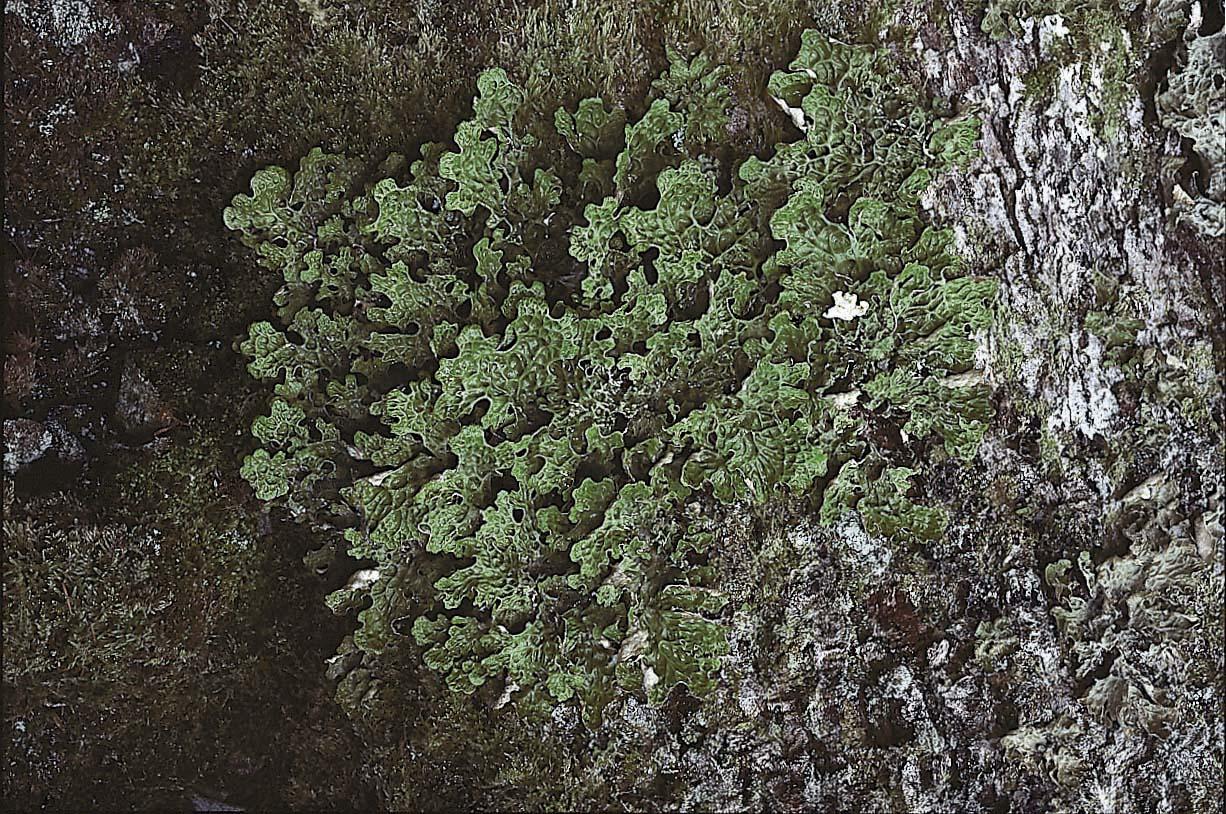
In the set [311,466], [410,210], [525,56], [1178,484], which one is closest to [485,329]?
[410,210]

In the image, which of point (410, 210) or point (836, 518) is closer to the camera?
point (410, 210)

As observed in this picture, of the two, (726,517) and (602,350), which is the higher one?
(602,350)

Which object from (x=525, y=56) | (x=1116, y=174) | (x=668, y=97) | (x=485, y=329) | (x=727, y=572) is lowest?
(x=727, y=572)

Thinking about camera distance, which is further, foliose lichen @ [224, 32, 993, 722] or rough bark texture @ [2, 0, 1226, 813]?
rough bark texture @ [2, 0, 1226, 813]

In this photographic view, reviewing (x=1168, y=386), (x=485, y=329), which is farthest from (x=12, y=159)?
(x=1168, y=386)

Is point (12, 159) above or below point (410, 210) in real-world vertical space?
above

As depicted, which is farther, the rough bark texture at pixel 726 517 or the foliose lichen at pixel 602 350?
the rough bark texture at pixel 726 517

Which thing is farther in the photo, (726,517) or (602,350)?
(726,517)

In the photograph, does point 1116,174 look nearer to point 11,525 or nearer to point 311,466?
point 311,466
